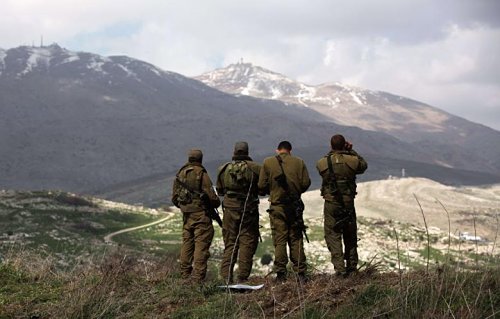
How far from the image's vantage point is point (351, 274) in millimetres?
8883

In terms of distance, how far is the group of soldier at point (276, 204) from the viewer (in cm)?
955

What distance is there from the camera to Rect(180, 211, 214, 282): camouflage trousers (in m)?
10.0

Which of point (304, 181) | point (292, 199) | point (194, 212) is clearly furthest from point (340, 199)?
point (194, 212)

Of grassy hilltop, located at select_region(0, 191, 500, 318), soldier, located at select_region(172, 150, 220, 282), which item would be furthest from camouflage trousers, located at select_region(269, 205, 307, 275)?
soldier, located at select_region(172, 150, 220, 282)

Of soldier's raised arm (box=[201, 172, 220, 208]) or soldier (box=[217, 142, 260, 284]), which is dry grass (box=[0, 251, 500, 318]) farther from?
soldier's raised arm (box=[201, 172, 220, 208])

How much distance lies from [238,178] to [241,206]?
1.74 ft

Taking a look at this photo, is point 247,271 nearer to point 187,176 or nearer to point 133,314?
point 187,176

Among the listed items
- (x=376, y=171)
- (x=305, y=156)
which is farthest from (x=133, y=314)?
(x=305, y=156)

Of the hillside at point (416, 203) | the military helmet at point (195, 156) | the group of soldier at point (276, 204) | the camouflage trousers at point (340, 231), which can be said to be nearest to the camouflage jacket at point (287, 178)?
the group of soldier at point (276, 204)

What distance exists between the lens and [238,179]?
10078 millimetres

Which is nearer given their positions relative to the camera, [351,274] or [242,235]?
[351,274]

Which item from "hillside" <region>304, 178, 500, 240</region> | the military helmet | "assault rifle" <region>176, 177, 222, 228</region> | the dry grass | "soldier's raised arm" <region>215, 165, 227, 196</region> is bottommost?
"hillside" <region>304, 178, 500, 240</region>

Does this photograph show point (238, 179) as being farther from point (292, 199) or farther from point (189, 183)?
point (292, 199)

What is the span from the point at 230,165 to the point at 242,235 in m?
1.35
